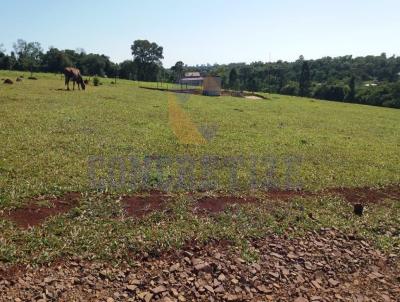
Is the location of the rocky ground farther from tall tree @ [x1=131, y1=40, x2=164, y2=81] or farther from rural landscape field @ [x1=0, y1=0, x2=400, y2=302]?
tall tree @ [x1=131, y1=40, x2=164, y2=81]

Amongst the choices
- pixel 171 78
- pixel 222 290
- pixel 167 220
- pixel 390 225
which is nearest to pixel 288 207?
pixel 390 225

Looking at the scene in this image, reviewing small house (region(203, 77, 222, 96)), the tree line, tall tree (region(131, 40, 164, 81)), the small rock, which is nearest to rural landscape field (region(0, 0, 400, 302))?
the small rock

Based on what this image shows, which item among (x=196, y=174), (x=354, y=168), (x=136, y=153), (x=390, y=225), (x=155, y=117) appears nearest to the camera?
(x=390, y=225)

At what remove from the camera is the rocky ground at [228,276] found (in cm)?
586

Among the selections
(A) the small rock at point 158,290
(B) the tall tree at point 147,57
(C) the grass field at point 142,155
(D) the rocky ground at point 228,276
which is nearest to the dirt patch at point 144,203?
(C) the grass field at point 142,155

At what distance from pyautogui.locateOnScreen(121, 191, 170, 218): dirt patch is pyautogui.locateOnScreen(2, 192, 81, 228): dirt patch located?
117 centimetres

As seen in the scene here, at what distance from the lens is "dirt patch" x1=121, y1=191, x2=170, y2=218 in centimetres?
841

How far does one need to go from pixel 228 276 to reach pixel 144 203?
3.09 metres

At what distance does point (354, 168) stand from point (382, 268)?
23.4 feet

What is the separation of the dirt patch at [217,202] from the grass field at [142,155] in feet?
1.19

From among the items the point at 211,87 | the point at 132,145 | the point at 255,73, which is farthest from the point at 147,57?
the point at 132,145

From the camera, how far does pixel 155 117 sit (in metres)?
22.5

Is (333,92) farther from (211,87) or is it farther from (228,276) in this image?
(228,276)

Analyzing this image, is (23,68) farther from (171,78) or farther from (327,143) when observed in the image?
(327,143)
